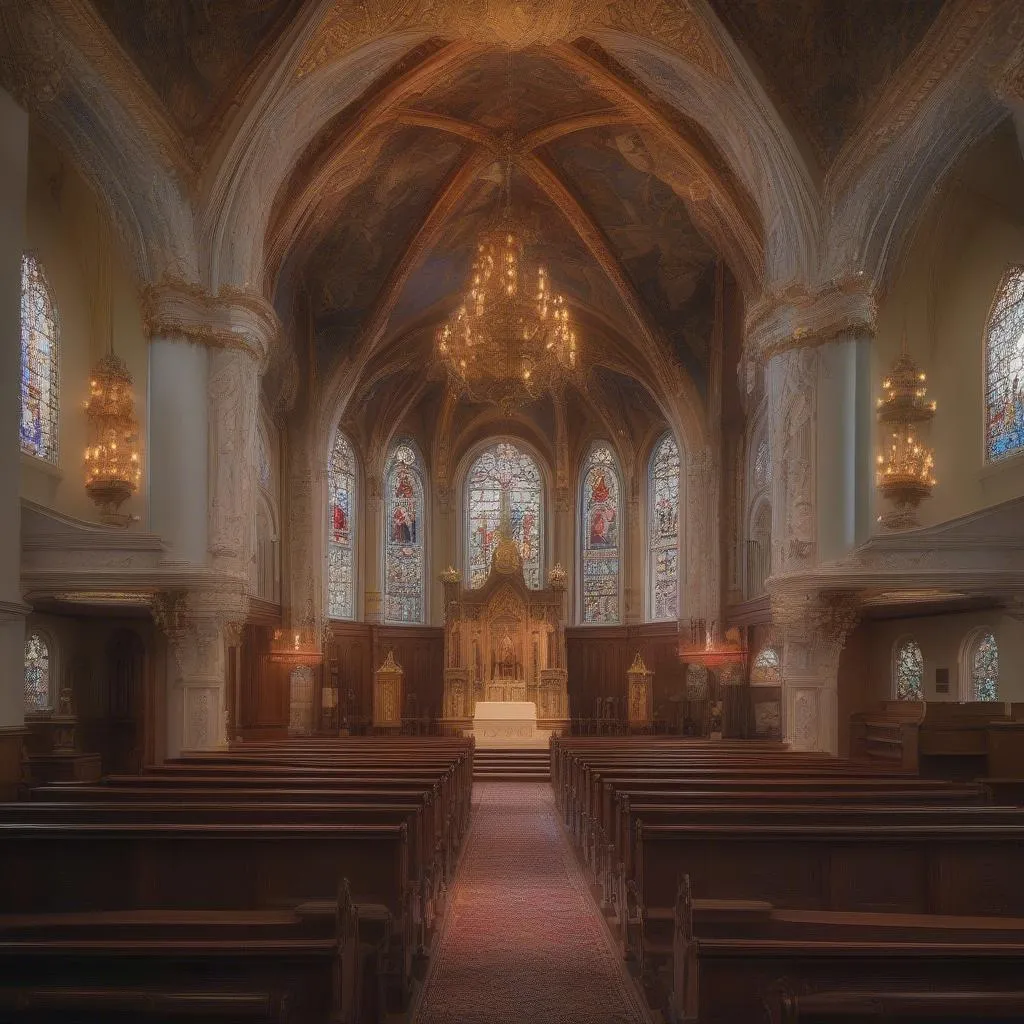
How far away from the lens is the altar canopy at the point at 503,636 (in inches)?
1252

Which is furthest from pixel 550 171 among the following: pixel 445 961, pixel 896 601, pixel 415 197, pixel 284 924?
pixel 284 924

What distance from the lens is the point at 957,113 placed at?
16109mm

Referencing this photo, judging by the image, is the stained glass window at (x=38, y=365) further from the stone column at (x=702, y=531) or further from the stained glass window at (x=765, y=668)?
the stone column at (x=702, y=531)

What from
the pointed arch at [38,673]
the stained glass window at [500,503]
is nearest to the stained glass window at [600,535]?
the stained glass window at [500,503]

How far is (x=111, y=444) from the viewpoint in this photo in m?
17.8

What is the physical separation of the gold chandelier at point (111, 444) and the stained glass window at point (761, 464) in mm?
14913

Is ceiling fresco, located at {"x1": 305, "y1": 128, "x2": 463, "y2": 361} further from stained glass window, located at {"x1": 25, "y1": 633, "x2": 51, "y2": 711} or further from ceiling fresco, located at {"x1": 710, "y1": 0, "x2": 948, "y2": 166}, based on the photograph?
stained glass window, located at {"x1": 25, "y1": 633, "x2": 51, "y2": 711}

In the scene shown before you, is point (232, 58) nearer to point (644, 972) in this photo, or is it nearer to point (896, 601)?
point (896, 601)

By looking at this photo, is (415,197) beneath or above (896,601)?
above

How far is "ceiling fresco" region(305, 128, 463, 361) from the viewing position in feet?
79.4

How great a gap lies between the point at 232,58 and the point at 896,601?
1349 cm

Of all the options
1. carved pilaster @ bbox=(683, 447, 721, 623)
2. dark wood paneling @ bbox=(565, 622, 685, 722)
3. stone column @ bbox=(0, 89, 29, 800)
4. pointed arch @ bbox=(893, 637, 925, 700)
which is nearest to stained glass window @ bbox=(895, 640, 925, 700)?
pointed arch @ bbox=(893, 637, 925, 700)

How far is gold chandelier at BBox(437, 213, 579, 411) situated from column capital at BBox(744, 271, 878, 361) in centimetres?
342

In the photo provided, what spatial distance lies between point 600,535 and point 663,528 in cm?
247
